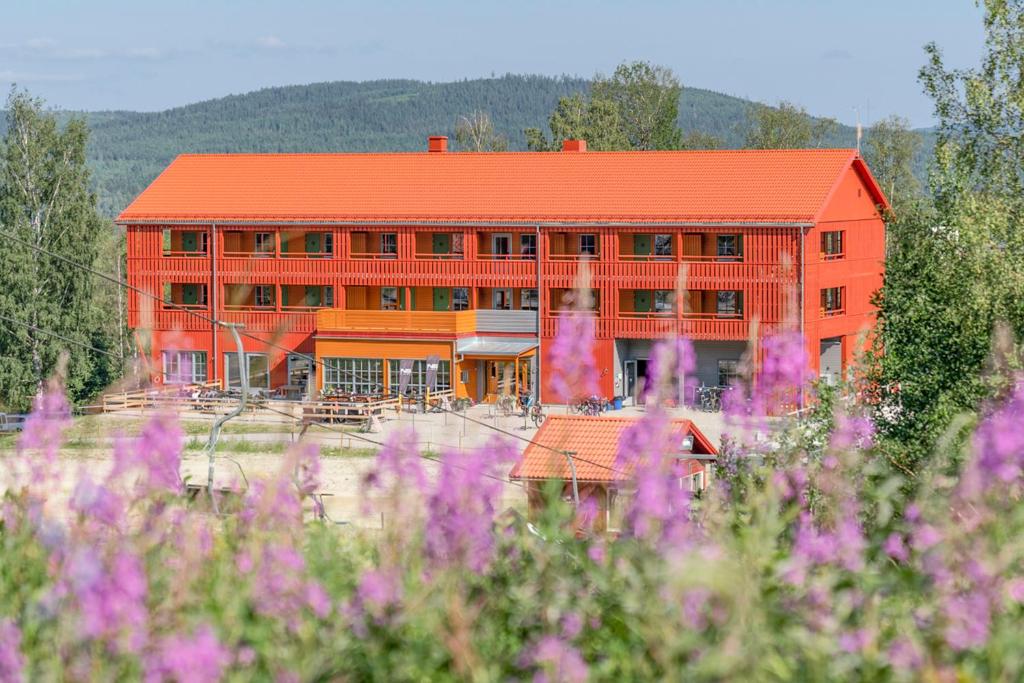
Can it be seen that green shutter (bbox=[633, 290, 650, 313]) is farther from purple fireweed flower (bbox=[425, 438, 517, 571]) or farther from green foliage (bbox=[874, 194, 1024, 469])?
purple fireweed flower (bbox=[425, 438, 517, 571])

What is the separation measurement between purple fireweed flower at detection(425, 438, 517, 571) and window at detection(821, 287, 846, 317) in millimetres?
44083

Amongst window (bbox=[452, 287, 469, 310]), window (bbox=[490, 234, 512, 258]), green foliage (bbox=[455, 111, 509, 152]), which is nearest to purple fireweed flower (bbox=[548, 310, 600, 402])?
window (bbox=[490, 234, 512, 258])

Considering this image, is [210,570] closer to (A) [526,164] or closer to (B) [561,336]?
(B) [561,336]

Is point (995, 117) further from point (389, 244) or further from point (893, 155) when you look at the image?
→ point (893, 155)

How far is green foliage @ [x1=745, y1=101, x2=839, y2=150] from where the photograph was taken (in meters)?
96.7

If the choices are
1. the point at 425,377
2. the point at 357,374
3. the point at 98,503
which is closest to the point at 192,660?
the point at 98,503

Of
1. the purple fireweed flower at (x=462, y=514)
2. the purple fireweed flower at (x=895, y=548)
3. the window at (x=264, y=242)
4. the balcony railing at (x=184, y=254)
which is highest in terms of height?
the window at (x=264, y=242)

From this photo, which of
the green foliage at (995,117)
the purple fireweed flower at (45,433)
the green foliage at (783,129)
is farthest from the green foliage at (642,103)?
the purple fireweed flower at (45,433)

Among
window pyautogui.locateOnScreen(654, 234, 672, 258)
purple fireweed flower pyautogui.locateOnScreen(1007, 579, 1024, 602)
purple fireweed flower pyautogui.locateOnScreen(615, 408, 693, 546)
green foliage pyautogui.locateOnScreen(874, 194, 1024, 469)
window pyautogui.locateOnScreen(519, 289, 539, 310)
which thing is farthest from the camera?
window pyautogui.locateOnScreen(519, 289, 539, 310)

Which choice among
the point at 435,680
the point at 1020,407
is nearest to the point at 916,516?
the point at 1020,407

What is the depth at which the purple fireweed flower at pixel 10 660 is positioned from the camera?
366 centimetres

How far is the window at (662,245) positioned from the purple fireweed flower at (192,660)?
147 ft

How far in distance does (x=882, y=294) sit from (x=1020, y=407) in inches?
1144

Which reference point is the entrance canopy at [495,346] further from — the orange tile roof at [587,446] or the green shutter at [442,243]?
the orange tile roof at [587,446]
